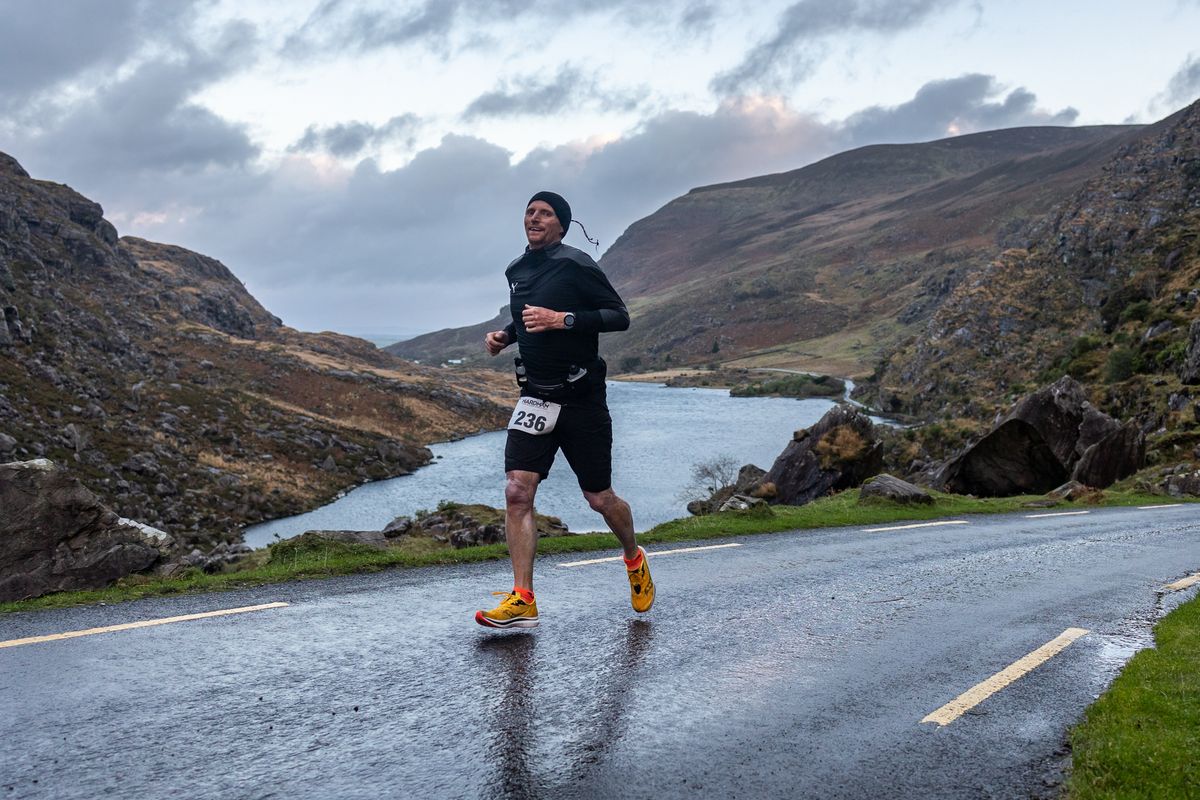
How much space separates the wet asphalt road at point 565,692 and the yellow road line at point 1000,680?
7cm

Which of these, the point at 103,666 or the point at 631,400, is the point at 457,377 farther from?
the point at 103,666

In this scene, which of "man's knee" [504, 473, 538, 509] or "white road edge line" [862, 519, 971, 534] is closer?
"man's knee" [504, 473, 538, 509]

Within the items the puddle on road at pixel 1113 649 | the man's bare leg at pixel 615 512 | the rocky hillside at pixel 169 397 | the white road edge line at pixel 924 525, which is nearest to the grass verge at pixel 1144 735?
the puddle on road at pixel 1113 649

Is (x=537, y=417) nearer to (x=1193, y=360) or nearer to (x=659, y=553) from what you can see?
(x=659, y=553)

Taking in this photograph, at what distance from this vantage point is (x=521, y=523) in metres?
6.21

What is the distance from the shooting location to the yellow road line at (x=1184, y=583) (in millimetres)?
8750

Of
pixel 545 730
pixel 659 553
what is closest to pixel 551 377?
pixel 545 730

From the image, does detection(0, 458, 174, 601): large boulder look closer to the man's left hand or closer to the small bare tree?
the man's left hand

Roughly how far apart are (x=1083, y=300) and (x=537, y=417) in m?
80.1

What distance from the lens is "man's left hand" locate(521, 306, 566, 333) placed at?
236 inches

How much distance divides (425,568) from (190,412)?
1990 inches

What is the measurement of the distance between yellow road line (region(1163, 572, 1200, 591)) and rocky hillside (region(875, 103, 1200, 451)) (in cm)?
3481

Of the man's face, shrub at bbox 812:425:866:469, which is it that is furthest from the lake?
the man's face

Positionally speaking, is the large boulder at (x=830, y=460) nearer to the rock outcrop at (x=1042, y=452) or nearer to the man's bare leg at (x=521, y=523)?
the rock outcrop at (x=1042, y=452)
